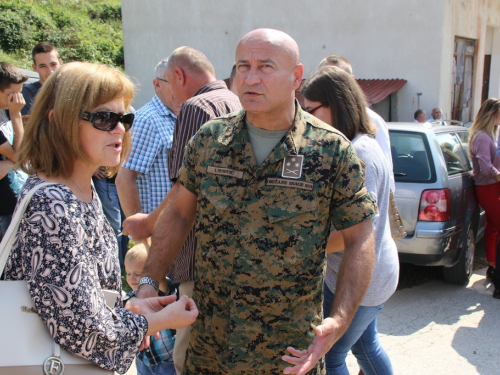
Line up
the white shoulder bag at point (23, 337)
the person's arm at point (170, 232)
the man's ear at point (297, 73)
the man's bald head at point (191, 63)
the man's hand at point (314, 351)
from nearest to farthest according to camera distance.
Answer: the white shoulder bag at point (23, 337) → the man's hand at point (314, 351) → the man's ear at point (297, 73) → the person's arm at point (170, 232) → the man's bald head at point (191, 63)

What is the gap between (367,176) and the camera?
2.54m

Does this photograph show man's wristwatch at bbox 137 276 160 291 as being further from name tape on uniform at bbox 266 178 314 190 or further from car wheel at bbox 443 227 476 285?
car wheel at bbox 443 227 476 285

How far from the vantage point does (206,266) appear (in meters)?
2.14

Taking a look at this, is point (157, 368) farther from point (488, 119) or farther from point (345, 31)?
point (345, 31)

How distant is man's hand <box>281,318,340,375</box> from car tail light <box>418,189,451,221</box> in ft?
11.7

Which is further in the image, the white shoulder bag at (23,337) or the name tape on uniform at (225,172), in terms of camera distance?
the name tape on uniform at (225,172)

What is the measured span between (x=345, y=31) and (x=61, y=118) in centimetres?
1362

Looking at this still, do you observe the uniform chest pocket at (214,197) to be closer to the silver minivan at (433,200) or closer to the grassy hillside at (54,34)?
the silver minivan at (433,200)

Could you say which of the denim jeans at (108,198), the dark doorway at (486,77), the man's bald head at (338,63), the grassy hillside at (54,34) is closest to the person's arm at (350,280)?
the man's bald head at (338,63)

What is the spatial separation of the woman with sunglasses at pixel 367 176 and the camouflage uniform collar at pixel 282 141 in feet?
1.89

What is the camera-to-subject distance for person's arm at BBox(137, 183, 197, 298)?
2.25 meters

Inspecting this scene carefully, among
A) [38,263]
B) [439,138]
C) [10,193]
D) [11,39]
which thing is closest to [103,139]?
[38,263]

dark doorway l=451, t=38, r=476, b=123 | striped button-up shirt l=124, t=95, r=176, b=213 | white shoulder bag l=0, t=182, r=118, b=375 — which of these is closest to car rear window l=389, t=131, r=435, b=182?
striped button-up shirt l=124, t=95, r=176, b=213

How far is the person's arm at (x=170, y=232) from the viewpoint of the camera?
225 centimetres
